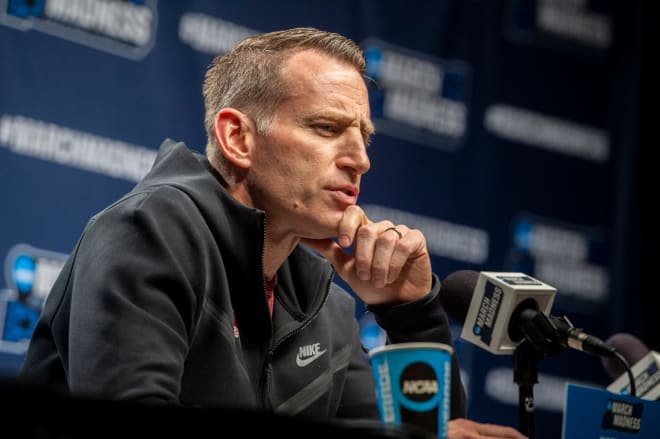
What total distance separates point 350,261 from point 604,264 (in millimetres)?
2656

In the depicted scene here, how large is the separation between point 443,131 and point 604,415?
2.58 metres

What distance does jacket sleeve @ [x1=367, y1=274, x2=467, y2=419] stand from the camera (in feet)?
6.65

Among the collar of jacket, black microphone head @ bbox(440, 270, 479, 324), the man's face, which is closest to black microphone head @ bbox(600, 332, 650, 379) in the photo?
black microphone head @ bbox(440, 270, 479, 324)

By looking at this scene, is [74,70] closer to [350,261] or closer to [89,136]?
[89,136]

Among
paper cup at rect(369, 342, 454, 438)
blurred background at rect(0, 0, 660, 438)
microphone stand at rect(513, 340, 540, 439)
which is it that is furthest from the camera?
blurred background at rect(0, 0, 660, 438)

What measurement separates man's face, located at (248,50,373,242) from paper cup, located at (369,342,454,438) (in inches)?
37.3

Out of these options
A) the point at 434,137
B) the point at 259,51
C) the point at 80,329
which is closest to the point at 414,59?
the point at 434,137

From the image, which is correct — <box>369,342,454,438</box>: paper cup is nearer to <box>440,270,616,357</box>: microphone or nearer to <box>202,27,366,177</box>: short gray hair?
<box>440,270,616,357</box>: microphone

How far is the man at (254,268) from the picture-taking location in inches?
61.2

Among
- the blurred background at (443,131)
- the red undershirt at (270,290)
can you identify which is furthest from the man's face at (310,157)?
the blurred background at (443,131)

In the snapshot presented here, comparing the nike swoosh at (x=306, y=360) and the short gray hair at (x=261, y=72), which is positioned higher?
the short gray hair at (x=261, y=72)

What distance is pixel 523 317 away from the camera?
5.49 feet

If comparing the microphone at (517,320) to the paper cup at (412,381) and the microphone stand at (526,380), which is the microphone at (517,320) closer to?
the microphone stand at (526,380)

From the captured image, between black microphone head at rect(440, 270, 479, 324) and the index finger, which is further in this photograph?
the index finger
